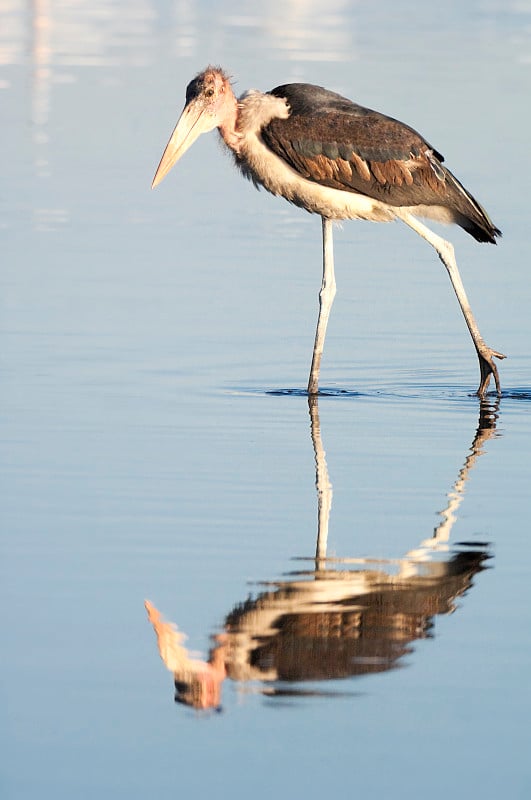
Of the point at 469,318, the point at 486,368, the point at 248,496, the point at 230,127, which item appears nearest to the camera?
the point at 248,496

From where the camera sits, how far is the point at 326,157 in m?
11.6

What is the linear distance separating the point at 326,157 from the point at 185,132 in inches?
36.7

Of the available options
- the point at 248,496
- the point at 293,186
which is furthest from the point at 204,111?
the point at 248,496

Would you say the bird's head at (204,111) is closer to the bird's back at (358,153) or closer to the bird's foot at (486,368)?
the bird's back at (358,153)

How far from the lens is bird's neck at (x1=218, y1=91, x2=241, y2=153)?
11711 millimetres

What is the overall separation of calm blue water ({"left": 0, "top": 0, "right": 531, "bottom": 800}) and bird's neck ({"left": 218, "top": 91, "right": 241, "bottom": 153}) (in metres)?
1.27

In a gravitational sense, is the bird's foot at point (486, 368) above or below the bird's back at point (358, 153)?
below

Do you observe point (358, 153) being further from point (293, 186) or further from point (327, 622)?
point (327, 622)

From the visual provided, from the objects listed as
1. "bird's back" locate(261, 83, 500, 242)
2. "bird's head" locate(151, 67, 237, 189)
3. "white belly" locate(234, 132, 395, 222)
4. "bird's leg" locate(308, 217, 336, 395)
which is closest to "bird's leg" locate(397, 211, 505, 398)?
"bird's back" locate(261, 83, 500, 242)

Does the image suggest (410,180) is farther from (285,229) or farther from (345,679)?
(345,679)

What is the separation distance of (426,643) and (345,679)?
0.48 meters

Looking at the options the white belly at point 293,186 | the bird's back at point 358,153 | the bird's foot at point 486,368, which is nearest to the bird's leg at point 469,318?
the bird's foot at point 486,368

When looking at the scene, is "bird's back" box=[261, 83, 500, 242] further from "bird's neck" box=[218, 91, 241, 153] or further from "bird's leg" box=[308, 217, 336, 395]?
"bird's leg" box=[308, 217, 336, 395]

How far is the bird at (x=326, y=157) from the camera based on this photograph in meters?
11.6
